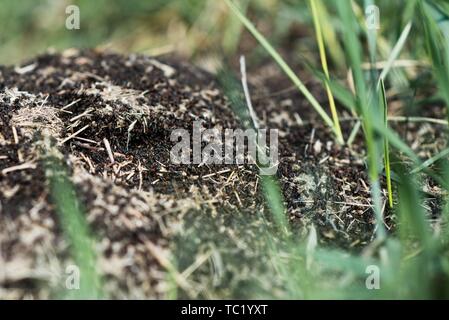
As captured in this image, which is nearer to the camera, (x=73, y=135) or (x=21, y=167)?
(x=21, y=167)

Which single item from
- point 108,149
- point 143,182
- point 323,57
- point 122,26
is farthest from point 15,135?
point 122,26

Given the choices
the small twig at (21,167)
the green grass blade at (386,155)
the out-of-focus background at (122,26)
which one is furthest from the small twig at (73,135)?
the out-of-focus background at (122,26)

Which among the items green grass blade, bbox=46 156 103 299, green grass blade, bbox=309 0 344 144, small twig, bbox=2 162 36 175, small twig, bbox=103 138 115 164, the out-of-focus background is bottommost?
green grass blade, bbox=46 156 103 299

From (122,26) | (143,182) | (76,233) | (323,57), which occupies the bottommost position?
(76,233)

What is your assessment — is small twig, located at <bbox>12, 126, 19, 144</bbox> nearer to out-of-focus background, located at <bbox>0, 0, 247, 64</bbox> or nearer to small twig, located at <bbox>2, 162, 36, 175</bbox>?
small twig, located at <bbox>2, 162, 36, 175</bbox>

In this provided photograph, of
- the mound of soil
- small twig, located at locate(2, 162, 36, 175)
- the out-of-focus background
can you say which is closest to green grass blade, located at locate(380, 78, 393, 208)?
the mound of soil

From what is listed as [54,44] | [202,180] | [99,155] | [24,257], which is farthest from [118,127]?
[54,44]

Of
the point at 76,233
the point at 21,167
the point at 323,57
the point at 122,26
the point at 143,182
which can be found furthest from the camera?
the point at 122,26

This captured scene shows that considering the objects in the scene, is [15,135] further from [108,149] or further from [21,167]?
[108,149]

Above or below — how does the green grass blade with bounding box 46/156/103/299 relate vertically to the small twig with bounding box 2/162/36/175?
below

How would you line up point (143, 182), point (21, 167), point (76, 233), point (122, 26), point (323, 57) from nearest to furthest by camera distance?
point (76, 233) < point (21, 167) < point (143, 182) < point (323, 57) < point (122, 26)
